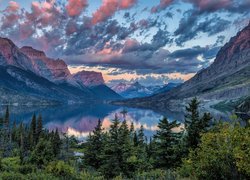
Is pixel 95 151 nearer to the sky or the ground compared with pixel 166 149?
nearer to the ground

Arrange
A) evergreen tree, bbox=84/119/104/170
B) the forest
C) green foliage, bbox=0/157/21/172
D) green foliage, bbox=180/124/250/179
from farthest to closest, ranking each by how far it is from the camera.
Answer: evergreen tree, bbox=84/119/104/170 < green foliage, bbox=0/157/21/172 < the forest < green foliage, bbox=180/124/250/179

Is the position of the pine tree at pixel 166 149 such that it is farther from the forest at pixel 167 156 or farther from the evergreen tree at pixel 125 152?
the evergreen tree at pixel 125 152

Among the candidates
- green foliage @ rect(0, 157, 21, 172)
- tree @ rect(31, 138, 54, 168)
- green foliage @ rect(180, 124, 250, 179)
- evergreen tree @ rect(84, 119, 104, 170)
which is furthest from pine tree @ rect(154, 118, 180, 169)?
tree @ rect(31, 138, 54, 168)

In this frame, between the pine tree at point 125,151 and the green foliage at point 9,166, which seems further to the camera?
the pine tree at point 125,151

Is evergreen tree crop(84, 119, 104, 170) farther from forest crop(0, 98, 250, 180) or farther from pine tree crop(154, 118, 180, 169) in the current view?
pine tree crop(154, 118, 180, 169)

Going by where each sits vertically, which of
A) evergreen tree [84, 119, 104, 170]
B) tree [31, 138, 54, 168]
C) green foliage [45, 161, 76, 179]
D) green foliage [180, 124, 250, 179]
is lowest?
tree [31, 138, 54, 168]

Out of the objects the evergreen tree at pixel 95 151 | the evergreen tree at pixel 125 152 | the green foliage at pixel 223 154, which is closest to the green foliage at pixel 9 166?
the evergreen tree at pixel 95 151

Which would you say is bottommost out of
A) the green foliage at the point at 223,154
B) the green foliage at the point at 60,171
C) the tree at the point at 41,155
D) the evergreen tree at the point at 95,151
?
the tree at the point at 41,155

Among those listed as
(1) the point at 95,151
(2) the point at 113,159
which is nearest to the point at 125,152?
(2) the point at 113,159

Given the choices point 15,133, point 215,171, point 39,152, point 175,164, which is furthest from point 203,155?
point 15,133

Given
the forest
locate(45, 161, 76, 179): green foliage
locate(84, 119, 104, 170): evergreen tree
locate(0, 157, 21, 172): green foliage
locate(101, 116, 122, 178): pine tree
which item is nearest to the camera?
the forest

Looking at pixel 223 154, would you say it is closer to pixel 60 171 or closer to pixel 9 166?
pixel 60 171

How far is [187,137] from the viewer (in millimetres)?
45219

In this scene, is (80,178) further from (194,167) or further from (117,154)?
(117,154)
